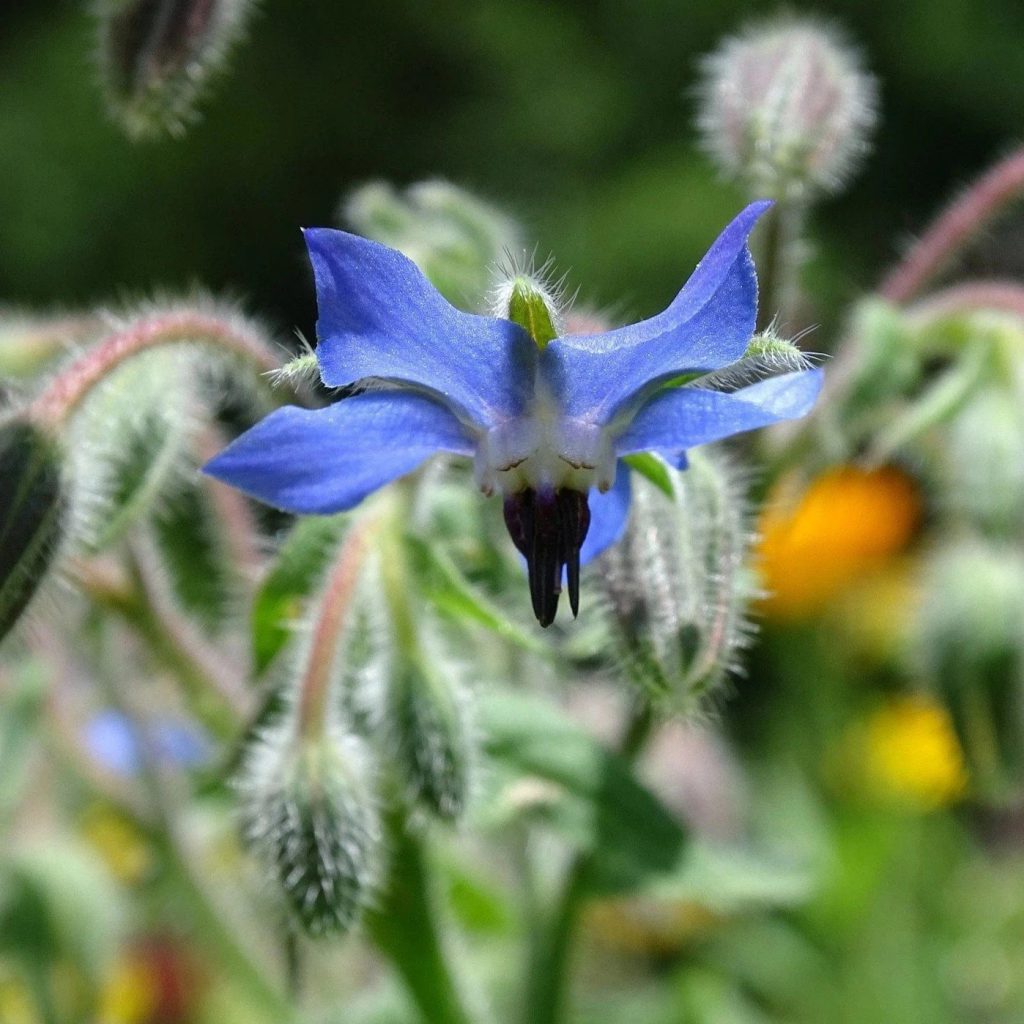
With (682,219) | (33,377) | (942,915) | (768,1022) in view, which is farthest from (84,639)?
(682,219)

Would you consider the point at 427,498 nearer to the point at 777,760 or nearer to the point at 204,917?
the point at 204,917

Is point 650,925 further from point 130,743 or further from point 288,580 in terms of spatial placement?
point 288,580

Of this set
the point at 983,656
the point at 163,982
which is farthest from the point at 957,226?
the point at 163,982

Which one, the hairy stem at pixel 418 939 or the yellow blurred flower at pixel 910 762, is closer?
the hairy stem at pixel 418 939

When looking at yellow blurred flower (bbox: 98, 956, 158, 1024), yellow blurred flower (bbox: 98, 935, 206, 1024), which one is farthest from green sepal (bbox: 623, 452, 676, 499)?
yellow blurred flower (bbox: 98, 935, 206, 1024)

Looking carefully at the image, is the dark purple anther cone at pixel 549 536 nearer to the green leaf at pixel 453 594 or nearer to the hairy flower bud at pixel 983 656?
the green leaf at pixel 453 594

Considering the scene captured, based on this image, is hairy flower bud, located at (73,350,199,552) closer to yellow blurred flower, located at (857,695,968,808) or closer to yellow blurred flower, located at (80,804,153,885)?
yellow blurred flower, located at (80,804,153,885)

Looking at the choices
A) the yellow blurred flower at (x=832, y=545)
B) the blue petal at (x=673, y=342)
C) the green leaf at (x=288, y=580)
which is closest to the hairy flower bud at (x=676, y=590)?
the blue petal at (x=673, y=342)
